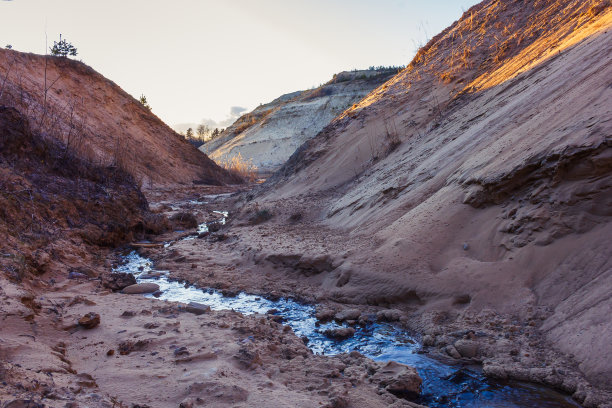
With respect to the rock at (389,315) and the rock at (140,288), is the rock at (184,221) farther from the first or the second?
the rock at (389,315)

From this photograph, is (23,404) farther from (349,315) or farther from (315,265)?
(315,265)

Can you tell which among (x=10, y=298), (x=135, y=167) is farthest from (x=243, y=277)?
(x=135, y=167)

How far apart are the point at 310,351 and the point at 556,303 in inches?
72.3

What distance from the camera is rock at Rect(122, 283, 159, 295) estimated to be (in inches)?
181

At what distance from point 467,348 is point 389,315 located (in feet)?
2.74

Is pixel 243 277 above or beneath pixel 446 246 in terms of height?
beneath

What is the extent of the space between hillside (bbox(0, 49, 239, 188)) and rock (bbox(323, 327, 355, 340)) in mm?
12013

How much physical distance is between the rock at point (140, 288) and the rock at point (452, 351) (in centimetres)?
319

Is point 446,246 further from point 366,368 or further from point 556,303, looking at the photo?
point 366,368

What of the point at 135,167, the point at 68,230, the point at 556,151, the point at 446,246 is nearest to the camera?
the point at 556,151

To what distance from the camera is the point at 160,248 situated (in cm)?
699

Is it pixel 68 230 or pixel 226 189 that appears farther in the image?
pixel 226 189

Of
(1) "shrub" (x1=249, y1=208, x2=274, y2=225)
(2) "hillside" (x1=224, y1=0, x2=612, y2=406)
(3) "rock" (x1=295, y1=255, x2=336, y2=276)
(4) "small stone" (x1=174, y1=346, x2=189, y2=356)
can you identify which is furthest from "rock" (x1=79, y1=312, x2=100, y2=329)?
(1) "shrub" (x1=249, y1=208, x2=274, y2=225)

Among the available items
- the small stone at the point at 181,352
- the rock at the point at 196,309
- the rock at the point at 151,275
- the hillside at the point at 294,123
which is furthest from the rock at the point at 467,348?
the hillside at the point at 294,123
